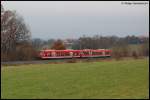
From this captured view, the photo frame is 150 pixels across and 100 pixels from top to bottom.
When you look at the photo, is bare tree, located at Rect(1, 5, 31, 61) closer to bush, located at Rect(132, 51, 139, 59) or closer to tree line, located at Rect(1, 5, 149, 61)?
tree line, located at Rect(1, 5, 149, 61)

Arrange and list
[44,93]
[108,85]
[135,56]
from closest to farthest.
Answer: [44,93] < [108,85] < [135,56]

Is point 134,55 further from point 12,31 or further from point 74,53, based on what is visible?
point 12,31

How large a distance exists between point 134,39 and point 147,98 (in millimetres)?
22279

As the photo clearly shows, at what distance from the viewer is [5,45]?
2127 inches

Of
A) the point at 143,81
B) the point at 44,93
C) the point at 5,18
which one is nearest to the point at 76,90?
the point at 44,93

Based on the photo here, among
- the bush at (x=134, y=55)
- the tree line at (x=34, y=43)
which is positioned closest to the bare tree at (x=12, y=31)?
the tree line at (x=34, y=43)

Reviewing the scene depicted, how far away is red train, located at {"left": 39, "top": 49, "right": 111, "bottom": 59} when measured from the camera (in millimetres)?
46731

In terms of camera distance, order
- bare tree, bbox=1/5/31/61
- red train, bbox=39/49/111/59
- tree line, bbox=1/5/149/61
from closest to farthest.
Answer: tree line, bbox=1/5/149/61, red train, bbox=39/49/111/59, bare tree, bbox=1/5/31/61

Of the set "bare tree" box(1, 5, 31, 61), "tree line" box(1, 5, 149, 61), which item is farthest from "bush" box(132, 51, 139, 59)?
"bare tree" box(1, 5, 31, 61)

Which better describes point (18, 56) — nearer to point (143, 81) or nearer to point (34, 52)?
point (34, 52)

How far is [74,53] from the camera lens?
4634 cm

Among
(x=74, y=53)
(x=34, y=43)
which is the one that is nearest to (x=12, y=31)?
(x=34, y=43)

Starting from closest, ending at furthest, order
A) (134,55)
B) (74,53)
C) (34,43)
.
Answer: (134,55)
(74,53)
(34,43)

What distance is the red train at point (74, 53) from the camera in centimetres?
4673
